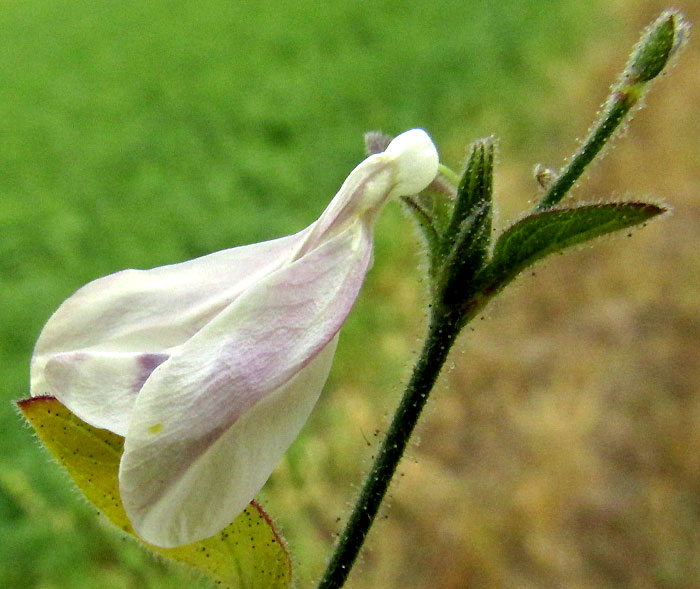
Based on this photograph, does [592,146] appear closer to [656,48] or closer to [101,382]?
[656,48]

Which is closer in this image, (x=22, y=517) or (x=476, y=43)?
(x=22, y=517)

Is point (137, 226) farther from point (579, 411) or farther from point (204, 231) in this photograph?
point (579, 411)

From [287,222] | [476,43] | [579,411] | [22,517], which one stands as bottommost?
[579,411]

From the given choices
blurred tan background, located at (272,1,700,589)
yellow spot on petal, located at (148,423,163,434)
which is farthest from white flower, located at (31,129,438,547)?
blurred tan background, located at (272,1,700,589)

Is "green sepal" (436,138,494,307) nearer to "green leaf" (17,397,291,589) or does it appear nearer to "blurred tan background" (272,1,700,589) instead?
"green leaf" (17,397,291,589)

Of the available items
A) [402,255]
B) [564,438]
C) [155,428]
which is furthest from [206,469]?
[402,255]

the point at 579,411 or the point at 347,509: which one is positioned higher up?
the point at 347,509

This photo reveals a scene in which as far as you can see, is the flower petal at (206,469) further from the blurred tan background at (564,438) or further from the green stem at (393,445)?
the blurred tan background at (564,438)

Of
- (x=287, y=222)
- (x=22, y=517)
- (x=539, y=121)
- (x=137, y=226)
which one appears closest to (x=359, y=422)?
(x=22, y=517)
